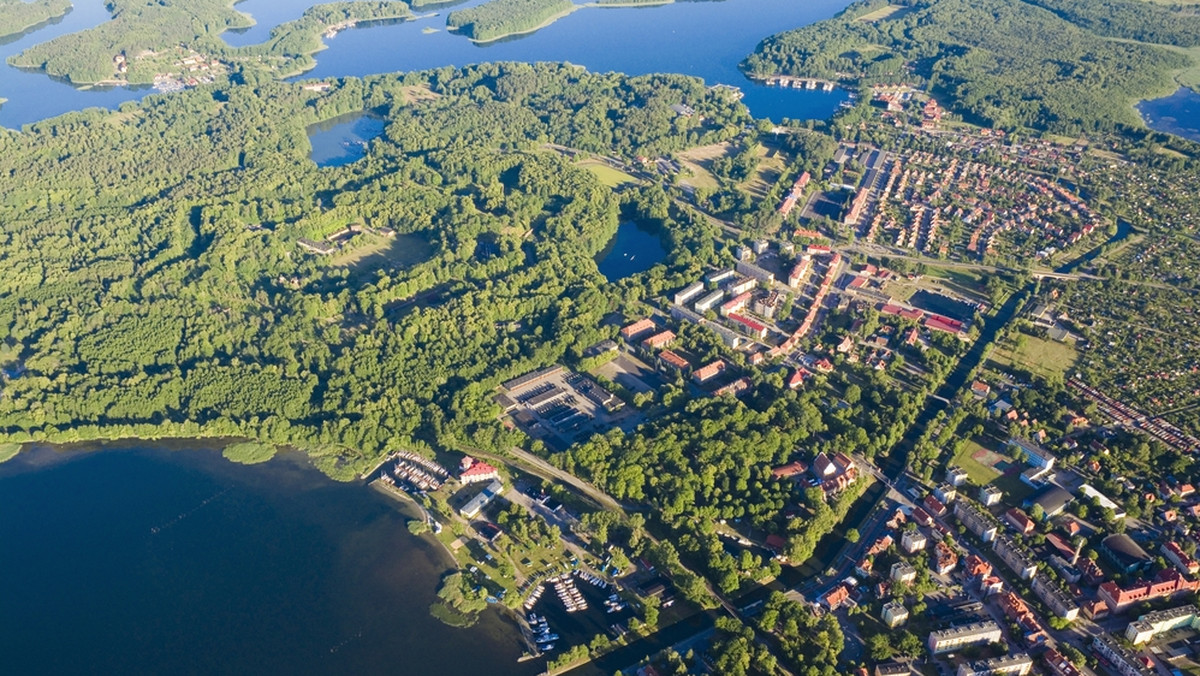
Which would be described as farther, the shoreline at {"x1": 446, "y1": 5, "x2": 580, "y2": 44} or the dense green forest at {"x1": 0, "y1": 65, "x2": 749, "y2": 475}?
the shoreline at {"x1": 446, "y1": 5, "x2": 580, "y2": 44}

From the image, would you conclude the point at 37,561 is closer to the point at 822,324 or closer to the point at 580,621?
the point at 580,621

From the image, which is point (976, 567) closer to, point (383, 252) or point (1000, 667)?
point (1000, 667)

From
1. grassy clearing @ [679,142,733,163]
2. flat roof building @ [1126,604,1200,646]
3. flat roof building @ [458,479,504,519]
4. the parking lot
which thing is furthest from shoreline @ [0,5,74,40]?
flat roof building @ [1126,604,1200,646]

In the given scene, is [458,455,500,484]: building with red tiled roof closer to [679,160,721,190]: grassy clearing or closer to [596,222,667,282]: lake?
[596,222,667,282]: lake

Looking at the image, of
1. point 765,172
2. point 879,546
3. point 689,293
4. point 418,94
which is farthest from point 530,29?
point 879,546

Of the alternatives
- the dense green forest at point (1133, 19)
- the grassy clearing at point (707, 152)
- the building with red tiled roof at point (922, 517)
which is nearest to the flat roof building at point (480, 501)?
the building with red tiled roof at point (922, 517)

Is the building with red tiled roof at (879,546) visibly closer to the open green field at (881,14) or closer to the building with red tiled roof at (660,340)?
the building with red tiled roof at (660,340)
